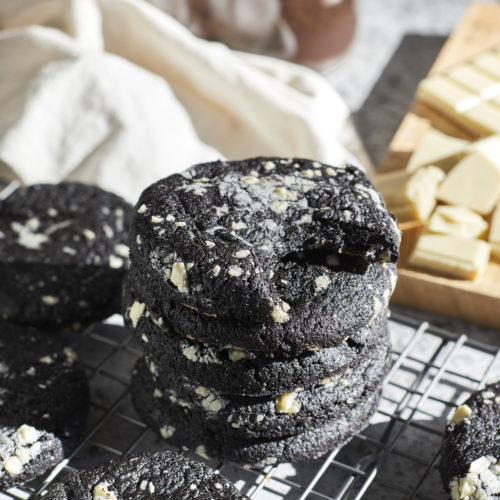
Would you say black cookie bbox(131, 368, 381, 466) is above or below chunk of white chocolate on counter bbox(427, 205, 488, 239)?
below

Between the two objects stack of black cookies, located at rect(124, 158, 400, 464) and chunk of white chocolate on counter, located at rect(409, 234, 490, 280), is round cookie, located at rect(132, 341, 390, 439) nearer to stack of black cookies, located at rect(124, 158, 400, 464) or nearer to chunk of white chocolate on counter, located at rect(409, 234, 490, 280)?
stack of black cookies, located at rect(124, 158, 400, 464)

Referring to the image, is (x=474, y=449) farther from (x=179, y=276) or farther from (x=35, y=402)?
(x=35, y=402)

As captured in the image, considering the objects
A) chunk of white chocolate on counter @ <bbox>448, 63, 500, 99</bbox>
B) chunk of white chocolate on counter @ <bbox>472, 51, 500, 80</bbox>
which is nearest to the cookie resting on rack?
chunk of white chocolate on counter @ <bbox>448, 63, 500, 99</bbox>

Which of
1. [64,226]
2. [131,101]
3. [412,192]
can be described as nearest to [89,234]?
[64,226]

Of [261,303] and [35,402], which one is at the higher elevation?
[261,303]

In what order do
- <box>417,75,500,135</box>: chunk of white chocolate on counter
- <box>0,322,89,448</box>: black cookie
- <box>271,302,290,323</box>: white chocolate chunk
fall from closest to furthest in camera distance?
<box>271,302,290,323</box>: white chocolate chunk → <box>0,322,89,448</box>: black cookie → <box>417,75,500,135</box>: chunk of white chocolate on counter

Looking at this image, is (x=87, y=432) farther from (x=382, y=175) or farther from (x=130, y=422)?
(x=382, y=175)
